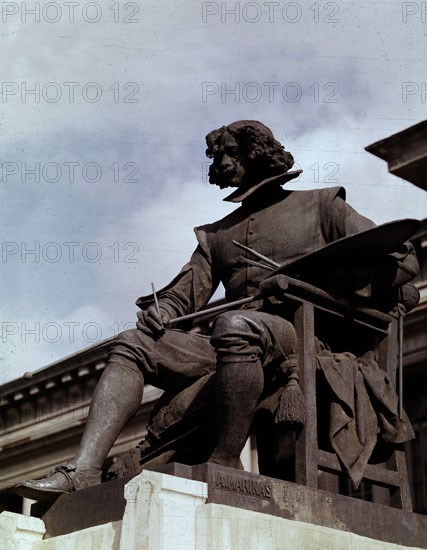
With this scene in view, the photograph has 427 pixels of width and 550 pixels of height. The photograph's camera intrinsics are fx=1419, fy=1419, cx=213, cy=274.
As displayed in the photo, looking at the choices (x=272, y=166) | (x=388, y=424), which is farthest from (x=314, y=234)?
(x=388, y=424)

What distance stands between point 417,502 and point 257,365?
738 inches

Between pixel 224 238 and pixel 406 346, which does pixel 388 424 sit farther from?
pixel 406 346

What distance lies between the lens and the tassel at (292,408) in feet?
25.6

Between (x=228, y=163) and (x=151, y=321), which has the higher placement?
(x=228, y=163)

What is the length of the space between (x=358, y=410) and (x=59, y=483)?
5.87 feet

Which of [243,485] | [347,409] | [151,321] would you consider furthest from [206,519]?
[151,321]

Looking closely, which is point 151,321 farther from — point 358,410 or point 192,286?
point 358,410

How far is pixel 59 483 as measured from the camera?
790cm

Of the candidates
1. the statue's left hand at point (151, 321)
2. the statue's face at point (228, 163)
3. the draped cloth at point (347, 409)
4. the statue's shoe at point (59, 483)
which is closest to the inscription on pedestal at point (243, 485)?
the draped cloth at point (347, 409)

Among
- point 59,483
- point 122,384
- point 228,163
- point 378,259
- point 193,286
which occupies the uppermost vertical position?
point 228,163

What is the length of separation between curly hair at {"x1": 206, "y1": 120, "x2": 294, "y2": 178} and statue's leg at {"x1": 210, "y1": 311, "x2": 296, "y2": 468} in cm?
143

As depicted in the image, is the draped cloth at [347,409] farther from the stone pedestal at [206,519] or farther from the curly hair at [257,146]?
the curly hair at [257,146]

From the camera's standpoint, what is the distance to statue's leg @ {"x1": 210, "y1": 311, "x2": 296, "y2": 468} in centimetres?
771

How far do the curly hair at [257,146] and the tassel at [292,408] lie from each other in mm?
1660
